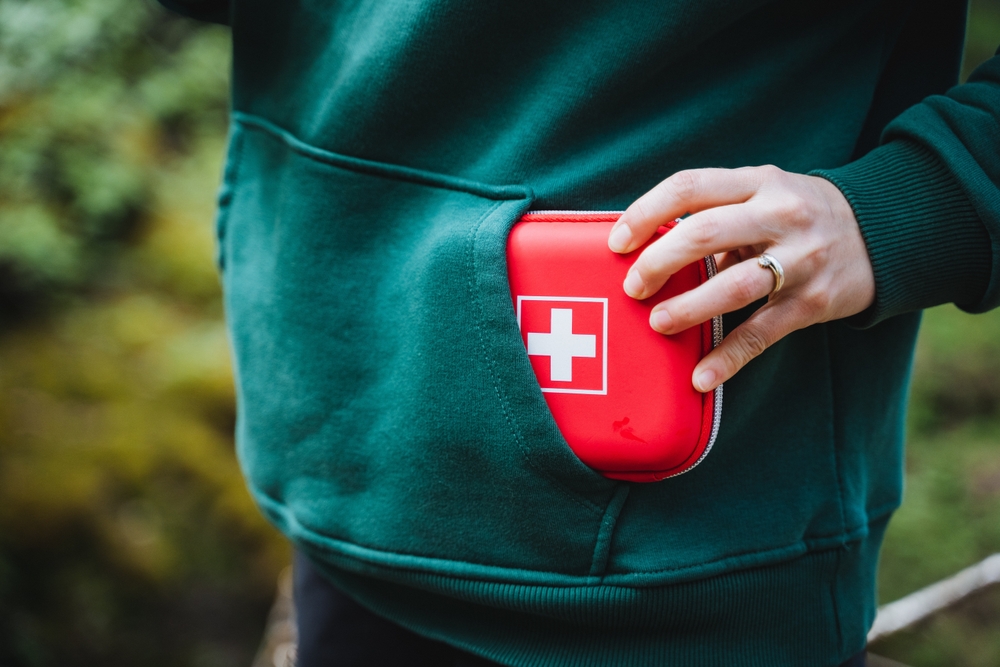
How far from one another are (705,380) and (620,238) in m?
0.15

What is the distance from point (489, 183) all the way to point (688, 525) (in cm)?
39

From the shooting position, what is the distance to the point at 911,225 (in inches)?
23.8

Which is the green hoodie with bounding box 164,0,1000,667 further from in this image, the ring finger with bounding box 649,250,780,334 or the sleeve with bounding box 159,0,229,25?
the sleeve with bounding box 159,0,229,25

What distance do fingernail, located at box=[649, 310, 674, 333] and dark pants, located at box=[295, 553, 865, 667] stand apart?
0.46 m

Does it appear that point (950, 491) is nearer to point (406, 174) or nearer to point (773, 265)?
point (773, 265)

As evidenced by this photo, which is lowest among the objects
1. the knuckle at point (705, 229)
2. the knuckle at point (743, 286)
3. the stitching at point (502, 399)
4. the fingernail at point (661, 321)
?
the stitching at point (502, 399)

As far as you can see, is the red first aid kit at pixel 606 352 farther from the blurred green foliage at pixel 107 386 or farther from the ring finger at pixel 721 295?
the blurred green foliage at pixel 107 386

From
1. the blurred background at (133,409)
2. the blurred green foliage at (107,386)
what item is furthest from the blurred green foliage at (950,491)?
the blurred green foliage at (107,386)

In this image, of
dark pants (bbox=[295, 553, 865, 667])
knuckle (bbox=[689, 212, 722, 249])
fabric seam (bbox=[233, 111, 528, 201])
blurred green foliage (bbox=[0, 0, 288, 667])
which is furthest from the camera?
blurred green foliage (bbox=[0, 0, 288, 667])

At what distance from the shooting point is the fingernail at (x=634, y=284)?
590 mm

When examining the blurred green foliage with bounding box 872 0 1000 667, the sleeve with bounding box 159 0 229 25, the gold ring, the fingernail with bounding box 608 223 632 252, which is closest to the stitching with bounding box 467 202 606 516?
the fingernail with bounding box 608 223 632 252

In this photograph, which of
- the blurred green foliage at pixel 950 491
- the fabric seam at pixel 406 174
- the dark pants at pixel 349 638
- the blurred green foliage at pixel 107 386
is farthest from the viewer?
the blurred green foliage at pixel 950 491

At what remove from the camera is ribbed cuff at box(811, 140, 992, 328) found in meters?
0.60

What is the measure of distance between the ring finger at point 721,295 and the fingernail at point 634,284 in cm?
3
